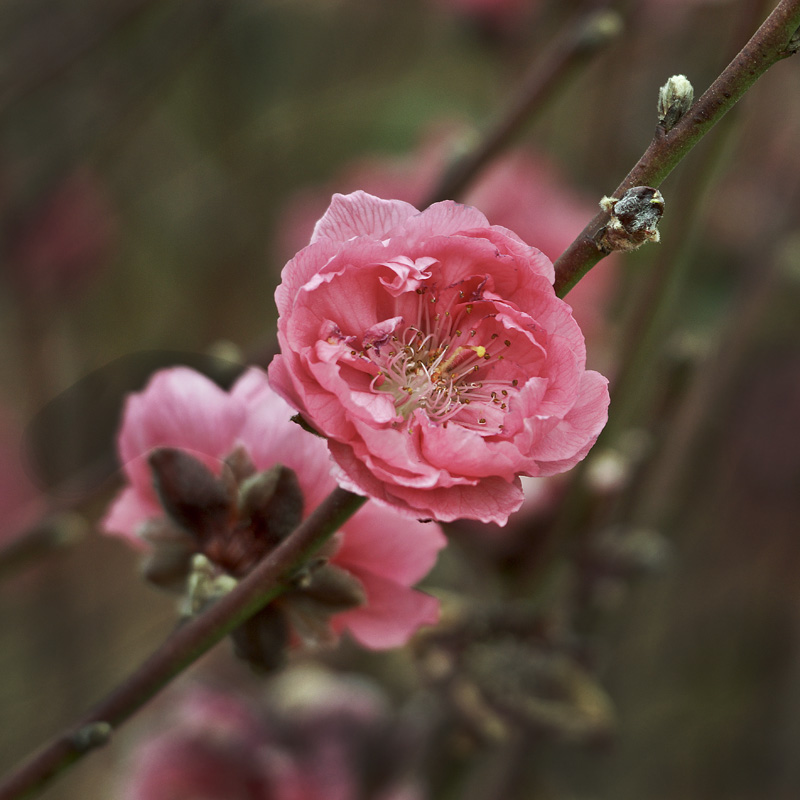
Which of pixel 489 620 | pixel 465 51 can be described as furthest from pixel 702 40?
pixel 489 620

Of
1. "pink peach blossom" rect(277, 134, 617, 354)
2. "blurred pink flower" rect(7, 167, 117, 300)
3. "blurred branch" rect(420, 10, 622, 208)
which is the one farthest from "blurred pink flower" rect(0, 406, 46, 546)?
"blurred branch" rect(420, 10, 622, 208)

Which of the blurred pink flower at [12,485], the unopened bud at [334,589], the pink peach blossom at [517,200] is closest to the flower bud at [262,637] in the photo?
the unopened bud at [334,589]

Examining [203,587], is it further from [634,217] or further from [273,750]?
[273,750]

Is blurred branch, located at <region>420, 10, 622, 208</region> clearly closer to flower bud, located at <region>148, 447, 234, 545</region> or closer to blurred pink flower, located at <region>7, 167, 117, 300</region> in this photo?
flower bud, located at <region>148, 447, 234, 545</region>

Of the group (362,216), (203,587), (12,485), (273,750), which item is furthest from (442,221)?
(12,485)

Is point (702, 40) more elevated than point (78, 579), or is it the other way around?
point (702, 40)

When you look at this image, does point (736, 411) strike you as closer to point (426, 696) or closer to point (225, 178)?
point (426, 696)
